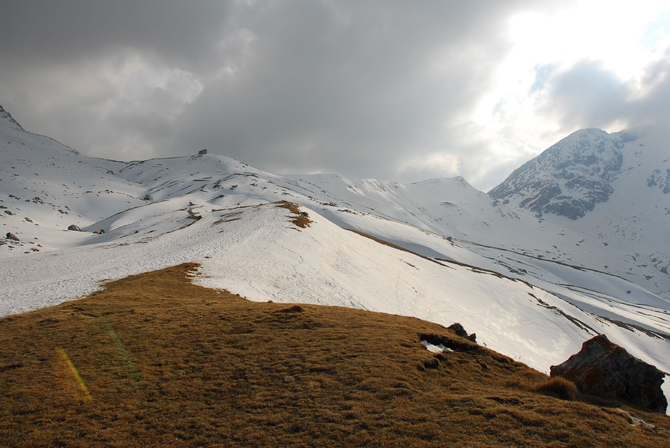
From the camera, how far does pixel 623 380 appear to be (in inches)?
449

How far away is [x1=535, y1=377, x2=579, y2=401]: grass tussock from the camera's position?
33.6 feet

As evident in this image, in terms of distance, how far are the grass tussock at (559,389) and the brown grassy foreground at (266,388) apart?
0.50 metres

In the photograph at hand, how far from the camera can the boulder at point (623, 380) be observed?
11.2 meters

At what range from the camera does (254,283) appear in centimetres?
2897

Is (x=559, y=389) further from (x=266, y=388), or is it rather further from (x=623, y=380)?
(x=266, y=388)

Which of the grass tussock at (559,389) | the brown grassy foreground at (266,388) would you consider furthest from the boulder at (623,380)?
the brown grassy foreground at (266,388)

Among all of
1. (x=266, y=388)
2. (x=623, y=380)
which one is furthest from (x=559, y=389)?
(x=266, y=388)

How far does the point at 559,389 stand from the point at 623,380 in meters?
3.18

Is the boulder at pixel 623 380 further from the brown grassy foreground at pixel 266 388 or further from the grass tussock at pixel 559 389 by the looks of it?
the brown grassy foreground at pixel 266 388

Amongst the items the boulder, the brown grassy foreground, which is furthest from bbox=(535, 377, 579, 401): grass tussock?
the boulder

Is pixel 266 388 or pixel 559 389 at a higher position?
pixel 559 389

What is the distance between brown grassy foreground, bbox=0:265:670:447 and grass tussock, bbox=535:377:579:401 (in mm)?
498

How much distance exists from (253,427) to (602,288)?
241m

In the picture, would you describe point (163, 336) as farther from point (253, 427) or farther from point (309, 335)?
point (253, 427)
